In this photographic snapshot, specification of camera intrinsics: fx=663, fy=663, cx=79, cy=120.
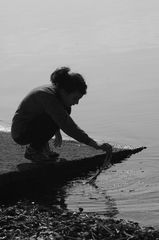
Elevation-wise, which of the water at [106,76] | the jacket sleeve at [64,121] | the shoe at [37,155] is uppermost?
the jacket sleeve at [64,121]

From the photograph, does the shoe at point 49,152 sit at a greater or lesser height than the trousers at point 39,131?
lesser

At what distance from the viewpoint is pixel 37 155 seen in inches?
282

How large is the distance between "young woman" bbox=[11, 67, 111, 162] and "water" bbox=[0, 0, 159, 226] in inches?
22.1

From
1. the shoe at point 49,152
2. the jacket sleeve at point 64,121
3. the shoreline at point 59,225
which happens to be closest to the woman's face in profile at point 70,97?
the jacket sleeve at point 64,121

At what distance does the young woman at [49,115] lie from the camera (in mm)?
6551

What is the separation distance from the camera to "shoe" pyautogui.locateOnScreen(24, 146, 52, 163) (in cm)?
712

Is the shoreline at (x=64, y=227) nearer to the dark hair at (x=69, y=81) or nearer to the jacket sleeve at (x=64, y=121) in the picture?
the jacket sleeve at (x=64, y=121)

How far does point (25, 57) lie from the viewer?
16.7 metres

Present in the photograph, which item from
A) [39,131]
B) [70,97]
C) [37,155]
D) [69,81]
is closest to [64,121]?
[70,97]

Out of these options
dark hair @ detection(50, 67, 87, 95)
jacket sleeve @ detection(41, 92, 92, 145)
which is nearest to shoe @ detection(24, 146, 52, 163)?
jacket sleeve @ detection(41, 92, 92, 145)

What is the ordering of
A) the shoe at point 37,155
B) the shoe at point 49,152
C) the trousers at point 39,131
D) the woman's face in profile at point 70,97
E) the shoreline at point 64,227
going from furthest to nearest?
1. the shoe at point 49,152
2. the shoe at point 37,155
3. the trousers at point 39,131
4. the woman's face in profile at point 70,97
5. the shoreline at point 64,227

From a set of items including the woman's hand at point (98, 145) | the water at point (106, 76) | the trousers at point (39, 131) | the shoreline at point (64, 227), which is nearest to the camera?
the shoreline at point (64, 227)

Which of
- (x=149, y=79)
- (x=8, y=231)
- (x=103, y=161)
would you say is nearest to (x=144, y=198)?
(x=103, y=161)

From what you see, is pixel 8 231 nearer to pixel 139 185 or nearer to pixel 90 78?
pixel 139 185
